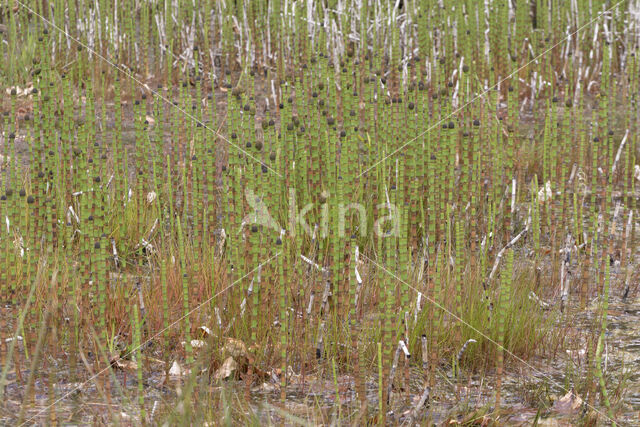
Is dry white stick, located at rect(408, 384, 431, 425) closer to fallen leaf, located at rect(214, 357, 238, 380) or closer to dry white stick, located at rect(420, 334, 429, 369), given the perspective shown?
dry white stick, located at rect(420, 334, 429, 369)

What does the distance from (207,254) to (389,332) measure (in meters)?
0.77

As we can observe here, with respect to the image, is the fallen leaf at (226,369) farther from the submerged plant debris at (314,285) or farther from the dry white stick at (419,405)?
the dry white stick at (419,405)

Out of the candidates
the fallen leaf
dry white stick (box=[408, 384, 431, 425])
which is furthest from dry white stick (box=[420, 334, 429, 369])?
the fallen leaf

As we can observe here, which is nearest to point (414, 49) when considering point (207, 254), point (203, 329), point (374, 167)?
point (374, 167)

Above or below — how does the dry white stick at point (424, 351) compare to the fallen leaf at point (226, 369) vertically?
above

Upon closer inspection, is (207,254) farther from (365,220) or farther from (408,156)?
(408,156)

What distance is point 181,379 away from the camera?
2.20 m

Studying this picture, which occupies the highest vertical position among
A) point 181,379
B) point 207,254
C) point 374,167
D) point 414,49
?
point 414,49
